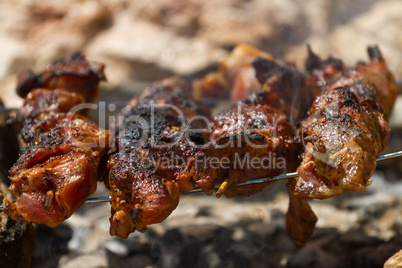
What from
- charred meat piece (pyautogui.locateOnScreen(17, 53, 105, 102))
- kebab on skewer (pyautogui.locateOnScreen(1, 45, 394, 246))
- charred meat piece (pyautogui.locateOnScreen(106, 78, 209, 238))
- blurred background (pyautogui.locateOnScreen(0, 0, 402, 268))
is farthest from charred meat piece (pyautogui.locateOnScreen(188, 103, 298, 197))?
charred meat piece (pyautogui.locateOnScreen(17, 53, 105, 102))

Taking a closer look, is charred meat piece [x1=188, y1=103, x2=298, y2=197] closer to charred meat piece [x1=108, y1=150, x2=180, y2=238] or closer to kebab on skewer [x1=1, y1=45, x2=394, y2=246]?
kebab on skewer [x1=1, y1=45, x2=394, y2=246]

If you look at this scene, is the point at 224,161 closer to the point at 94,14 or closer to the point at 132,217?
the point at 132,217

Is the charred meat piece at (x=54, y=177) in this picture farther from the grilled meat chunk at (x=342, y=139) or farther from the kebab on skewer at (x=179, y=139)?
the grilled meat chunk at (x=342, y=139)

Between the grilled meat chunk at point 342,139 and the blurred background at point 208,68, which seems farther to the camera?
the blurred background at point 208,68

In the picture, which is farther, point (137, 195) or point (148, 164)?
point (148, 164)

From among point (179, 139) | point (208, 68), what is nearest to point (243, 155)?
point (179, 139)

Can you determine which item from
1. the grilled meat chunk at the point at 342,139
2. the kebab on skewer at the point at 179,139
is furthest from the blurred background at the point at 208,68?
the grilled meat chunk at the point at 342,139

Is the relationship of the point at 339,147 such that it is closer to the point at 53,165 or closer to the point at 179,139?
the point at 179,139
